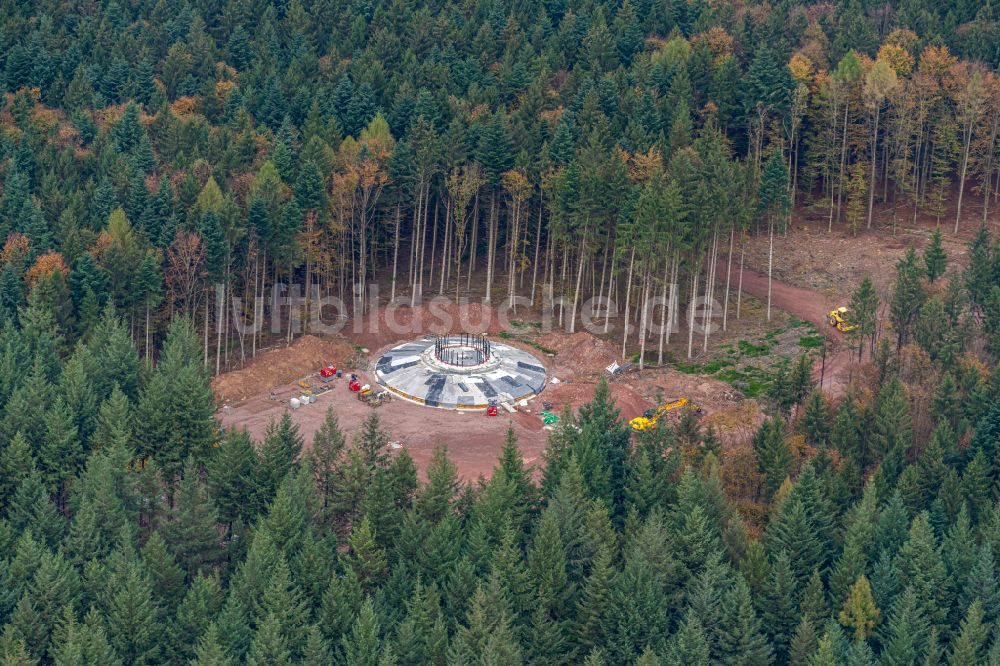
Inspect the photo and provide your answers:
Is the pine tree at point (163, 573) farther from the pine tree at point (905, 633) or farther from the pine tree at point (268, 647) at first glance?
the pine tree at point (905, 633)

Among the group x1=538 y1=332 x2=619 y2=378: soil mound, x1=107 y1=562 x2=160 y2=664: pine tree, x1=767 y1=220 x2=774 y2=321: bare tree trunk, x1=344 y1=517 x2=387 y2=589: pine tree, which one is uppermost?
x1=767 y1=220 x2=774 y2=321: bare tree trunk

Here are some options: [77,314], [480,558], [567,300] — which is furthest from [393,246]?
[480,558]

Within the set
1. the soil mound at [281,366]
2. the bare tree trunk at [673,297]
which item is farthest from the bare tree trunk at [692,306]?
the soil mound at [281,366]

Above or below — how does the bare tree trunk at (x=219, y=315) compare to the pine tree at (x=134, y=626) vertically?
above

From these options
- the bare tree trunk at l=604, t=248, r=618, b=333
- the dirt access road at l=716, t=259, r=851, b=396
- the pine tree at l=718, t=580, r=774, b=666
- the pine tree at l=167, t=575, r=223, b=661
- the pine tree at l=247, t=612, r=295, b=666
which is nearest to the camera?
the pine tree at l=247, t=612, r=295, b=666

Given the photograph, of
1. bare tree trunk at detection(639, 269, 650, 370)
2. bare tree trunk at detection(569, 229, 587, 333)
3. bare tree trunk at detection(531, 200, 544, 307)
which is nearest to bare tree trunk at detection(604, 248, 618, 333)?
bare tree trunk at detection(569, 229, 587, 333)

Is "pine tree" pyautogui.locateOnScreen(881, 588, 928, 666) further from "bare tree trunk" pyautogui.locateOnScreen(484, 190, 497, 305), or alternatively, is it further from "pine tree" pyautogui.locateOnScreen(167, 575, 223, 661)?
"bare tree trunk" pyautogui.locateOnScreen(484, 190, 497, 305)

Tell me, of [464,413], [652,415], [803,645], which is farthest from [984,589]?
[464,413]
